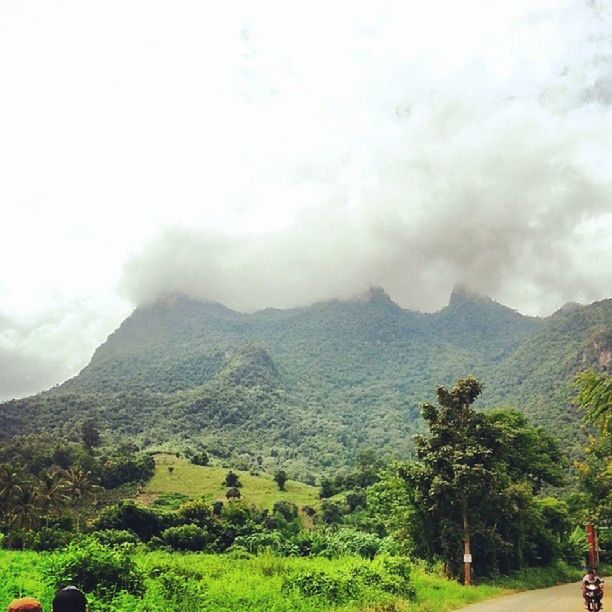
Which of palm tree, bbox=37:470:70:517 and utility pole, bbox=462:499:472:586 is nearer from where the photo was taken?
utility pole, bbox=462:499:472:586

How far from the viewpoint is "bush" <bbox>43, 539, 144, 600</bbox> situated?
1420cm

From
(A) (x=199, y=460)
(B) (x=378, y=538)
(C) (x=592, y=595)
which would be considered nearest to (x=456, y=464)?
(C) (x=592, y=595)

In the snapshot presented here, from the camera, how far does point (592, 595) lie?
16312 mm

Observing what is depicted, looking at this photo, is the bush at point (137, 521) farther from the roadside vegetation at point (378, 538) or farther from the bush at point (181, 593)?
the bush at point (181, 593)

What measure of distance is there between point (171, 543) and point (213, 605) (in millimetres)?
31028

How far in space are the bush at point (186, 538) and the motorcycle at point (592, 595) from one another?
32.5 m

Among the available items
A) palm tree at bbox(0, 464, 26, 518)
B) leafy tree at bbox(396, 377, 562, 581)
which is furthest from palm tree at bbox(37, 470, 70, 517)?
leafy tree at bbox(396, 377, 562, 581)

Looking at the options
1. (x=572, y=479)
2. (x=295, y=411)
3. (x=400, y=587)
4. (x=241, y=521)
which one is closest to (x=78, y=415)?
(x=295, y=411)

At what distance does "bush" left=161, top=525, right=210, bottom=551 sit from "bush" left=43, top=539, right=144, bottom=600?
1170 inches

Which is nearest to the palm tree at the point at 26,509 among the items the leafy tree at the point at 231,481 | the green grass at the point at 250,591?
the leafy tree at the point at 231,481

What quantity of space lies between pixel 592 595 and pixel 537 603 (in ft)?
30.2

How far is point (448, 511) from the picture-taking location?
3123cm

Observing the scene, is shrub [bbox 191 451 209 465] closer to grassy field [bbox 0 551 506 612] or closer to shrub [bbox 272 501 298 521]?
shrub [bbox 272 501 298 521]

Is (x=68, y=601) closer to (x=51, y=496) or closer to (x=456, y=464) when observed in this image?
(x=456, y=464)
